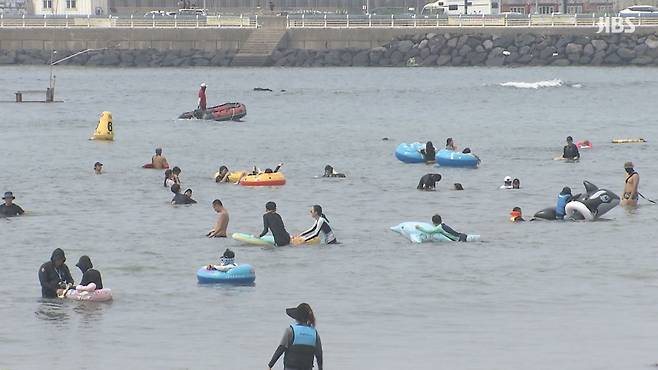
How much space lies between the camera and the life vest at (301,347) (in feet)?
57.3

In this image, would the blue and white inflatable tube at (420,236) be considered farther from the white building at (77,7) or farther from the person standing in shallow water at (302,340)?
the white building at (77,7)

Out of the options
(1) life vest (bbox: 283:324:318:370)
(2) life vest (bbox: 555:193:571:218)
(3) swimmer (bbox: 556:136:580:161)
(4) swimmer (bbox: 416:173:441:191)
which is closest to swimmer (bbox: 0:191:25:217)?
(4) swimmer (bbox: 416:173:441:191)

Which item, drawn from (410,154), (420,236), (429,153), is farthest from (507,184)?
(420,236)

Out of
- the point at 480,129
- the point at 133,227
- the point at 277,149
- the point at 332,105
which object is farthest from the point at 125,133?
the point at 133,227

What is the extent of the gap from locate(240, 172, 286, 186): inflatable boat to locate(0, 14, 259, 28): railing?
6305cm

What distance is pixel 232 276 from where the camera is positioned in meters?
26.5

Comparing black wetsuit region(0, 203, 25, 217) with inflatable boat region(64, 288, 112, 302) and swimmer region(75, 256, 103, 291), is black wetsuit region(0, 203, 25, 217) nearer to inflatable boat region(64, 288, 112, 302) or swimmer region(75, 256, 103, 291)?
swimmer region(75, 256, 103, 291)

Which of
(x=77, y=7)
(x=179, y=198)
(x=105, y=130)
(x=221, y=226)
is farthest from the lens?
(x=77, y=7)

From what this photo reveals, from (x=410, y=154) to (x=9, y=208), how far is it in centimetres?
1606

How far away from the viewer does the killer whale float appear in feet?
112

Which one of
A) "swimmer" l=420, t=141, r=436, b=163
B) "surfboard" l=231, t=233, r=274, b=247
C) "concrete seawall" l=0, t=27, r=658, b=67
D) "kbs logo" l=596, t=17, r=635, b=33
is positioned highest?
"kbs logo" l=596, t=17, r=635, b=33

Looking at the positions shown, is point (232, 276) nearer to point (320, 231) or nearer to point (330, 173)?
point (320, 231)

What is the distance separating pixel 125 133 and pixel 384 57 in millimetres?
45799

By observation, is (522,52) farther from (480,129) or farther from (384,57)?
(480,129)
